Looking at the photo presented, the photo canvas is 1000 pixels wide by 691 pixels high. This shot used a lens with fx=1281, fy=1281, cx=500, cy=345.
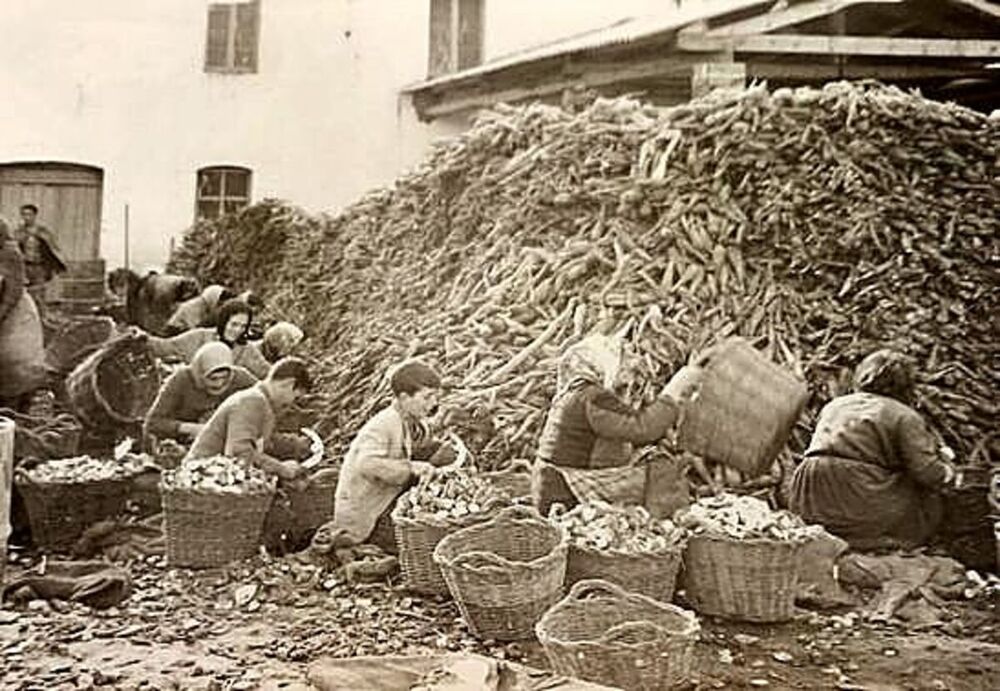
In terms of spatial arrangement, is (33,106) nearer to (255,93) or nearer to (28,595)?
(255,93)

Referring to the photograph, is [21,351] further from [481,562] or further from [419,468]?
[481,562]

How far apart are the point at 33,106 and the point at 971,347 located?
3420mm

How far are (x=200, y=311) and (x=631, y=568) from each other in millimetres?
1739

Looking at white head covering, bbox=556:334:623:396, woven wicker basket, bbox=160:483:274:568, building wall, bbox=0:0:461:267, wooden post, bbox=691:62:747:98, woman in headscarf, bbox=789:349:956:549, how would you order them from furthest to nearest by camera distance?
wooden post, bbox=691:62:747:98
woman in headscarf, bbox=789:349:956:549
white head covering, bbox=556:334:623:396
woven wicker basket, bbox=160:483:274:568
building wall, bbox=0:0:461:267

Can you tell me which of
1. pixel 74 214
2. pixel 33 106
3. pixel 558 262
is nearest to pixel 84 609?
pixel 74 214

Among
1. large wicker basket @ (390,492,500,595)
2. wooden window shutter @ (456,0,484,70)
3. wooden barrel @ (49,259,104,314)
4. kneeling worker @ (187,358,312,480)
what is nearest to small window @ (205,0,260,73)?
wooden window shutter @ (456,0,484,70)

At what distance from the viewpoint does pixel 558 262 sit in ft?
15.3

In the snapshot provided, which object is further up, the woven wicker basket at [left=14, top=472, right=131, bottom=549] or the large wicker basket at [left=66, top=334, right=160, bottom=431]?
the large wicker basket at [left=66, top=334, right=160, bottom=431]

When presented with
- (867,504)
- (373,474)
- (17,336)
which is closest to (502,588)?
(373,474)

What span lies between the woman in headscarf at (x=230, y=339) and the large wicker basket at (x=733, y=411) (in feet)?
4.50

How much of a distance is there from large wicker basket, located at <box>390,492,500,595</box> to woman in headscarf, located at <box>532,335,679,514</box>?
24 centimetres

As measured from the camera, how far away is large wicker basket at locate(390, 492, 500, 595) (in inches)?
136

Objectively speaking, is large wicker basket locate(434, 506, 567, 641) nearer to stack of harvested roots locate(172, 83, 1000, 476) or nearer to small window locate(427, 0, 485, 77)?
stack of harvested roots locate(172, 83, 1000, 476)

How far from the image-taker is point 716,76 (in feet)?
15.5
